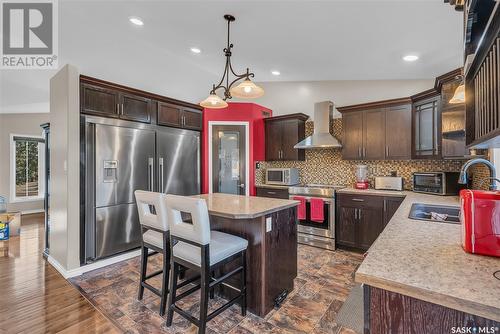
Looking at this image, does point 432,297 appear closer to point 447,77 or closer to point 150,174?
point 447,77

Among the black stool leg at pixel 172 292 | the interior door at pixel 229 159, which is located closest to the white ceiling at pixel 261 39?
the interior door at pixel 229 159

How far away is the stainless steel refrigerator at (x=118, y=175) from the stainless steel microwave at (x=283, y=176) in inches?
71.4

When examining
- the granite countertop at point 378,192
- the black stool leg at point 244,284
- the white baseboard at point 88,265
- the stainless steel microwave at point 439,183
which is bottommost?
the white baseboard at point 88,265

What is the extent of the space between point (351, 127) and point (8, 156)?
28.5 feet

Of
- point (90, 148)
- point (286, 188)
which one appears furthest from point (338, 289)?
point (90, 148)

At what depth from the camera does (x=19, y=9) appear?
103 inches

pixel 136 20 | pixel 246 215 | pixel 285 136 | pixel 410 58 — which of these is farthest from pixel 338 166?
pixel 136 20

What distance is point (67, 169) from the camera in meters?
2.86

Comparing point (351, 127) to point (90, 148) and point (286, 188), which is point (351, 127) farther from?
point (90, 148)

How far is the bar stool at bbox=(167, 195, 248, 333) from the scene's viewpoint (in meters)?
1.75

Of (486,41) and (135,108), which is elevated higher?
(135,108)

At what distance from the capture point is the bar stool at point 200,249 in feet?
5.74

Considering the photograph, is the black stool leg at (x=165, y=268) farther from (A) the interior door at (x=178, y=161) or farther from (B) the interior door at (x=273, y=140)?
(B) the interior door at (x=273, y=140)

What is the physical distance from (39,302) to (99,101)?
2393 millimetres
